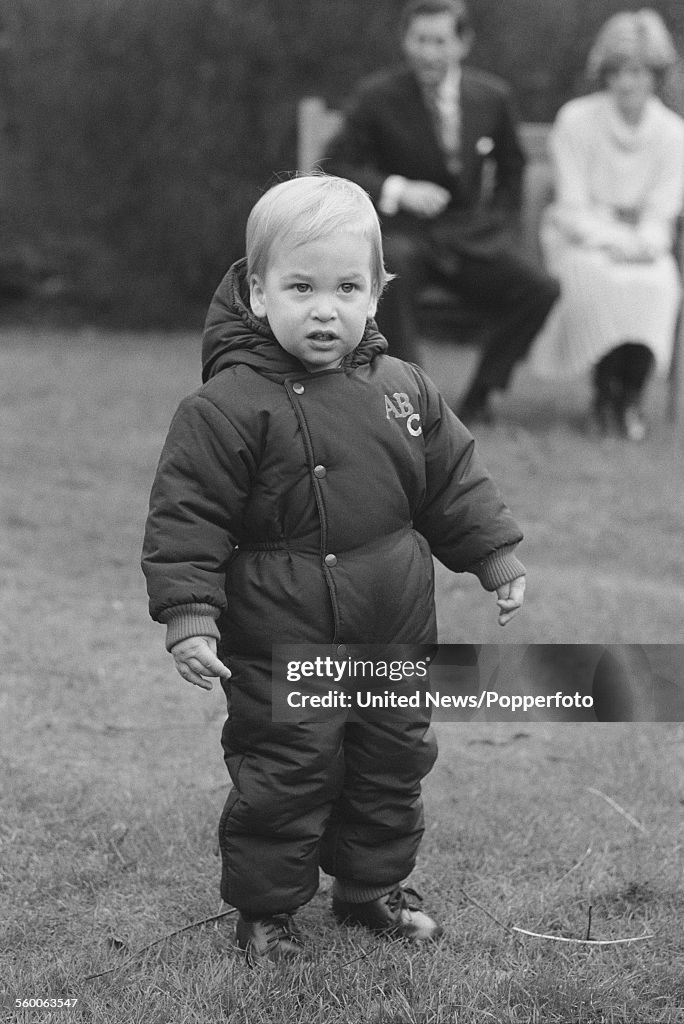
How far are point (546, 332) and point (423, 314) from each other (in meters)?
0.59

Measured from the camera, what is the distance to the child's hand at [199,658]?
7.61ft

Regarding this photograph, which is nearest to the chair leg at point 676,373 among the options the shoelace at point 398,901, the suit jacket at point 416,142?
the suit jacket at point 416,142

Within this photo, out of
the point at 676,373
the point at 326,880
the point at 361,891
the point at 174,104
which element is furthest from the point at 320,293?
the point at 174,104

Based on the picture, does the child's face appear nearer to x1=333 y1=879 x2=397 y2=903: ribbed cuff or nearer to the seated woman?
x1=333 y1=879 x2=397 y2=903: ribbed cuff

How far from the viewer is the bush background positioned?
9.93 metres

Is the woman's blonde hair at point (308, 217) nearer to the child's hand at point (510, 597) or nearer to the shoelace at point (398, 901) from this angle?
the child's hand at point (510, 597)

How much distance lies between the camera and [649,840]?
10.3 feet

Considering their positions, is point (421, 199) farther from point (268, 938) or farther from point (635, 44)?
point (268, 938)

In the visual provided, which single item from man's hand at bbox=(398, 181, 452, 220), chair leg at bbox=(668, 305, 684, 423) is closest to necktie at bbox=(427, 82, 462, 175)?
man's hand at bbox=(398, 181, 452, 220)

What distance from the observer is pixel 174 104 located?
1020 centimetres

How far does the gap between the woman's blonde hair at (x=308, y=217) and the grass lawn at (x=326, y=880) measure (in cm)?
116

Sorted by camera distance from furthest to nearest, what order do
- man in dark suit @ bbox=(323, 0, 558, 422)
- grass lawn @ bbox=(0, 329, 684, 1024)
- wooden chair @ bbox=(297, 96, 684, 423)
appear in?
wooden chair @ bbox=(297, 96, 684, 423), man in dark suit @ bbox=(323, 0, 558, 422), grass lawn @ bbox=(0, 329, 684, 1024)

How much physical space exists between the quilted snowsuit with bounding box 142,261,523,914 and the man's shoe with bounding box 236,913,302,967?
2.2 inches

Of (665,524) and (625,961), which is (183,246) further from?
(625,961)
